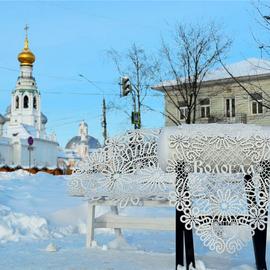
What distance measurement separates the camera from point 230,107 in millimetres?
34562

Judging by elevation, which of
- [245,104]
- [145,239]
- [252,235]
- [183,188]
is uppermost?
[245,104]

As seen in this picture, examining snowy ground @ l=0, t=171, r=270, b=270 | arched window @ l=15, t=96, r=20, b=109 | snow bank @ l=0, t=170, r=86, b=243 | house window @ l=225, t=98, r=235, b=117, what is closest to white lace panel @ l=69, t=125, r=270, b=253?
snowy ground @ l=0, t=171, r=270, b=270

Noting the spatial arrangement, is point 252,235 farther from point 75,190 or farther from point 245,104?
point 245,104

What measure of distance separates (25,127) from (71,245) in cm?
8092

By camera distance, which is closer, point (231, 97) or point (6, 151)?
point (231, 97)

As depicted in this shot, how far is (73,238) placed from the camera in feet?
22.2

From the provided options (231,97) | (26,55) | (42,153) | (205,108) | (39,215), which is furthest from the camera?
(42,153)

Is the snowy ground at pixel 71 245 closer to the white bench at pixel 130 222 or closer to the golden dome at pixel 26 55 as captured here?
the white bench at pixel 130 222

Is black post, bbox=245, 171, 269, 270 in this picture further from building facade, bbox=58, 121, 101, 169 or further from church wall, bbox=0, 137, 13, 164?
building facade, bbox=58, 121, 101, 169

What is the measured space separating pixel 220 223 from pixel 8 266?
6.24ft

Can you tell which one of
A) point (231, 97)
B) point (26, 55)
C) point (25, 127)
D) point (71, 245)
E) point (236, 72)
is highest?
point (26, 55)

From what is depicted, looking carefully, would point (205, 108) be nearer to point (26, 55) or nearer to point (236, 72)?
point (236, 72)

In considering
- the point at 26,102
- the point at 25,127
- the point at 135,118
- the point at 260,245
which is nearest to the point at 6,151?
the point at 25,127

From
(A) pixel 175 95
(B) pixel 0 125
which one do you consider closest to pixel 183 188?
(A) pixel 175 95
